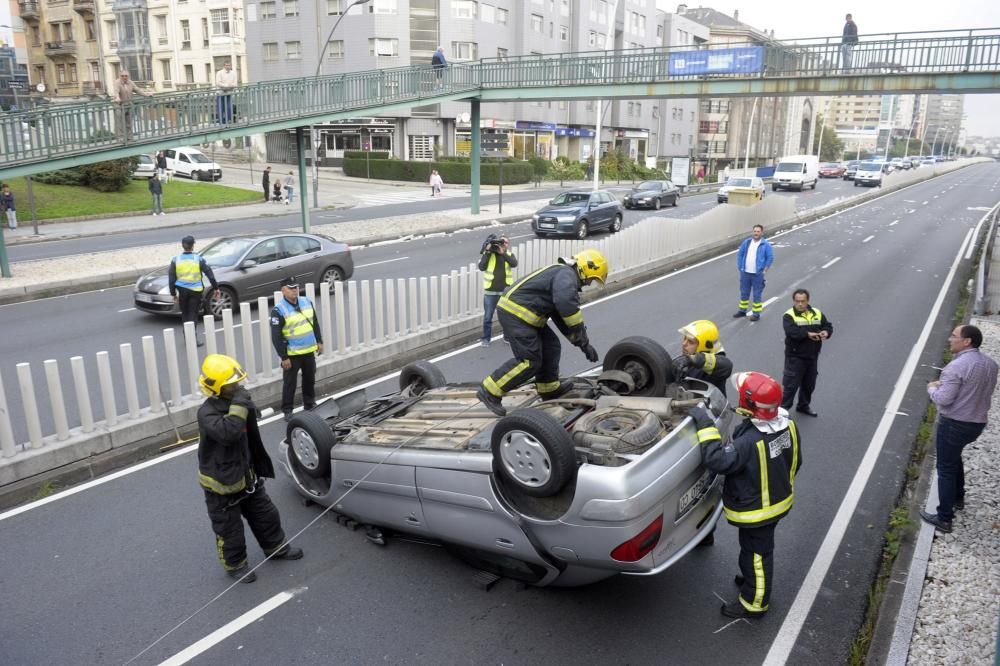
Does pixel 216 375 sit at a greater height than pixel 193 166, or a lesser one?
lesser

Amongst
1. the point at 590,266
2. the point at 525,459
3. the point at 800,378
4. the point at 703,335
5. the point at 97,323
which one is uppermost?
the point at 590,266

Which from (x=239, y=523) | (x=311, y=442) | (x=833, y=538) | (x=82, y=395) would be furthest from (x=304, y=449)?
(x=833, y=538)

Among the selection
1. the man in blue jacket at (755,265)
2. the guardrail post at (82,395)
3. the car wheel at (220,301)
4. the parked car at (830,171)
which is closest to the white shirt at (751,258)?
the man in blue jacket at (755,265)

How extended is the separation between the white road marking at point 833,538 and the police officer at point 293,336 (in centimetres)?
513

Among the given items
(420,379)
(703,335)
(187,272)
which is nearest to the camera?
(703,335)

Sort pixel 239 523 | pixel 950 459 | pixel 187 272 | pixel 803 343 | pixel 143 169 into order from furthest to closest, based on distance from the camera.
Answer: pixel 143 169
pixel 187 272
pixel 803 343
pixel 950 459
pixel 239 523

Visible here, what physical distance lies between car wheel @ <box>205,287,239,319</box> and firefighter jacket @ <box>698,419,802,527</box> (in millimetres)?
10210

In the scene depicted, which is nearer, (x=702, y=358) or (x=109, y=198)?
(x=702, y=358)

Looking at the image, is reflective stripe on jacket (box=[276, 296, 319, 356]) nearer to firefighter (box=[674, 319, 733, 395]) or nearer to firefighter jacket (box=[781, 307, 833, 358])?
firefighter (box=[674, 319, 733, 395])

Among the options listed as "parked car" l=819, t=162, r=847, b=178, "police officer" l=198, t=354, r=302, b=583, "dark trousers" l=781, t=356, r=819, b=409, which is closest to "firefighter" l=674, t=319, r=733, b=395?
"dark trousers" l=781, t=356, r=819, b=409

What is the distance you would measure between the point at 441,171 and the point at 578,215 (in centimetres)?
2627

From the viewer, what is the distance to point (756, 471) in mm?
4395

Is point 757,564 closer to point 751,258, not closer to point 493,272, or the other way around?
point 493,272

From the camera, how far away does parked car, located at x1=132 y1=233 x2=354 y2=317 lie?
12.9m
